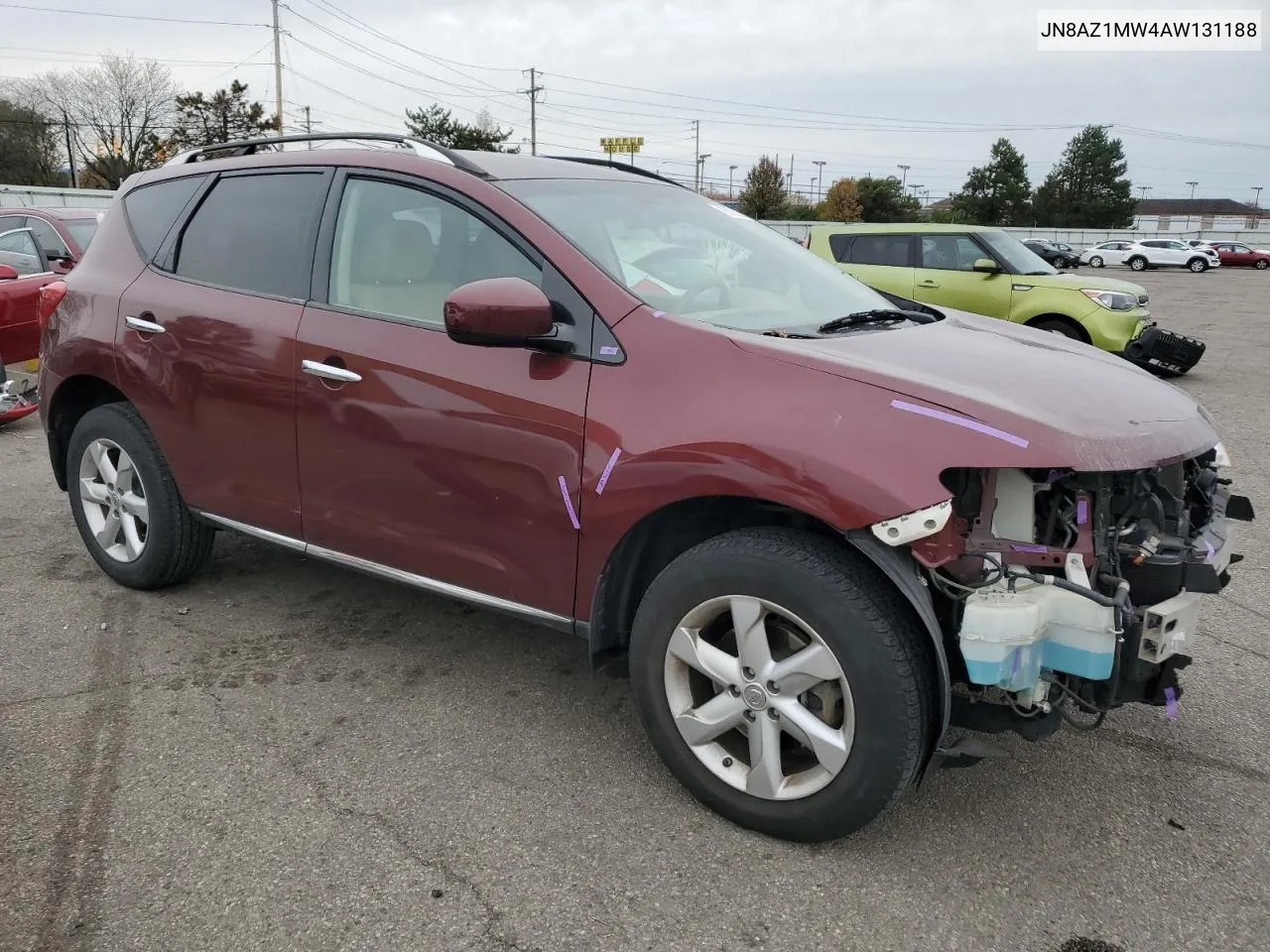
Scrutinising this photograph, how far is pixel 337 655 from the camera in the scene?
3543 mm

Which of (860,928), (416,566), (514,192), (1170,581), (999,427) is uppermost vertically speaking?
(514,192)

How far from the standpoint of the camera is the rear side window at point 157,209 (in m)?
3.82

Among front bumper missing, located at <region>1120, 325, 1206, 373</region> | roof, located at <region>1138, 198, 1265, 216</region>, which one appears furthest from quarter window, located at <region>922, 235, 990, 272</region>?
roof, located at <region>1138, 198, 1265, 216</region>

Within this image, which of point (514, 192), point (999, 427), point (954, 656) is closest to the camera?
point (999, 427)

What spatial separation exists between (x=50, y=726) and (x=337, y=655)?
92 cm

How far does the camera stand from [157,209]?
3.92 meters

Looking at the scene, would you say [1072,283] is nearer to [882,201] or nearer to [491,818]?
[491,818]

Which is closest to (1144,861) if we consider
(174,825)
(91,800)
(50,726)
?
(174,825)

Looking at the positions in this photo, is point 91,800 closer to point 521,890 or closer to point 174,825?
point 174,825

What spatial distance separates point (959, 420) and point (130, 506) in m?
3.37

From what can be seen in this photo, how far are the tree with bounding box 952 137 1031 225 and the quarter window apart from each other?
254 feet

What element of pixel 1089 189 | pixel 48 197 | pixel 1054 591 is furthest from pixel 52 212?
pixel 1089 189

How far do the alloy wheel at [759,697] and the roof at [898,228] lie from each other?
9.21m

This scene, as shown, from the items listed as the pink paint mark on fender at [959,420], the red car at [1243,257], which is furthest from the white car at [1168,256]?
the pink paint mark on fender at [959,420]
